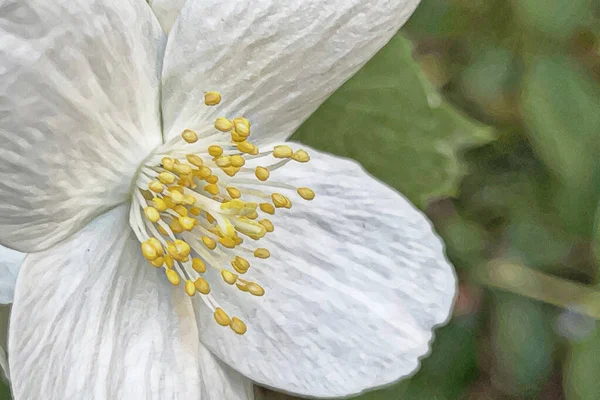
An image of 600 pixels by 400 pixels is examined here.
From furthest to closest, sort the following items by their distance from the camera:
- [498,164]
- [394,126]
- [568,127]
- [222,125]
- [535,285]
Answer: [498,164]
[535,285]
[568,127]
[394,126]
[222,125]

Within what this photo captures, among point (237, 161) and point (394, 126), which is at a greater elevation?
point (237, 161)

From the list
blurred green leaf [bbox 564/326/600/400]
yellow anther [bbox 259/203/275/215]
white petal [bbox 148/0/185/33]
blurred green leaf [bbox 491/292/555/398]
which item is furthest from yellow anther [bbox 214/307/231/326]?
blurred green leaf [bbox 491/292/555/398]

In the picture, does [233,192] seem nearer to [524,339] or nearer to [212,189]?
[212,189]

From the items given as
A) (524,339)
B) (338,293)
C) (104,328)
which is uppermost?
(104,328)

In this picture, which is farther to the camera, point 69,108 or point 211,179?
point 211,179

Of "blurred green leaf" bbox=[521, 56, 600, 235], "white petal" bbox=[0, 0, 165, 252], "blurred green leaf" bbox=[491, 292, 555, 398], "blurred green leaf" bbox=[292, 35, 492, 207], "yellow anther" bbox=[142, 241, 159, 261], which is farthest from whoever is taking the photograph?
"blurred green leaf" bbox=[491, 292, 555, 398]

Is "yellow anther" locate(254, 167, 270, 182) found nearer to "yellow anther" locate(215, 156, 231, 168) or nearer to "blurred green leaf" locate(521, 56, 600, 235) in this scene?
"yellow anther" locate(215, 156, 231, 168)

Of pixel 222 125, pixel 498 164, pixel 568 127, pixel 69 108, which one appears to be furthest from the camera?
pixel 498 164

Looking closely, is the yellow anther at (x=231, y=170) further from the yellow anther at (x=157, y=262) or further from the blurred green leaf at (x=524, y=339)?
the blurred green leaf at (x=524, y=339)

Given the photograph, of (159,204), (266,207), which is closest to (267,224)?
(266,207)
